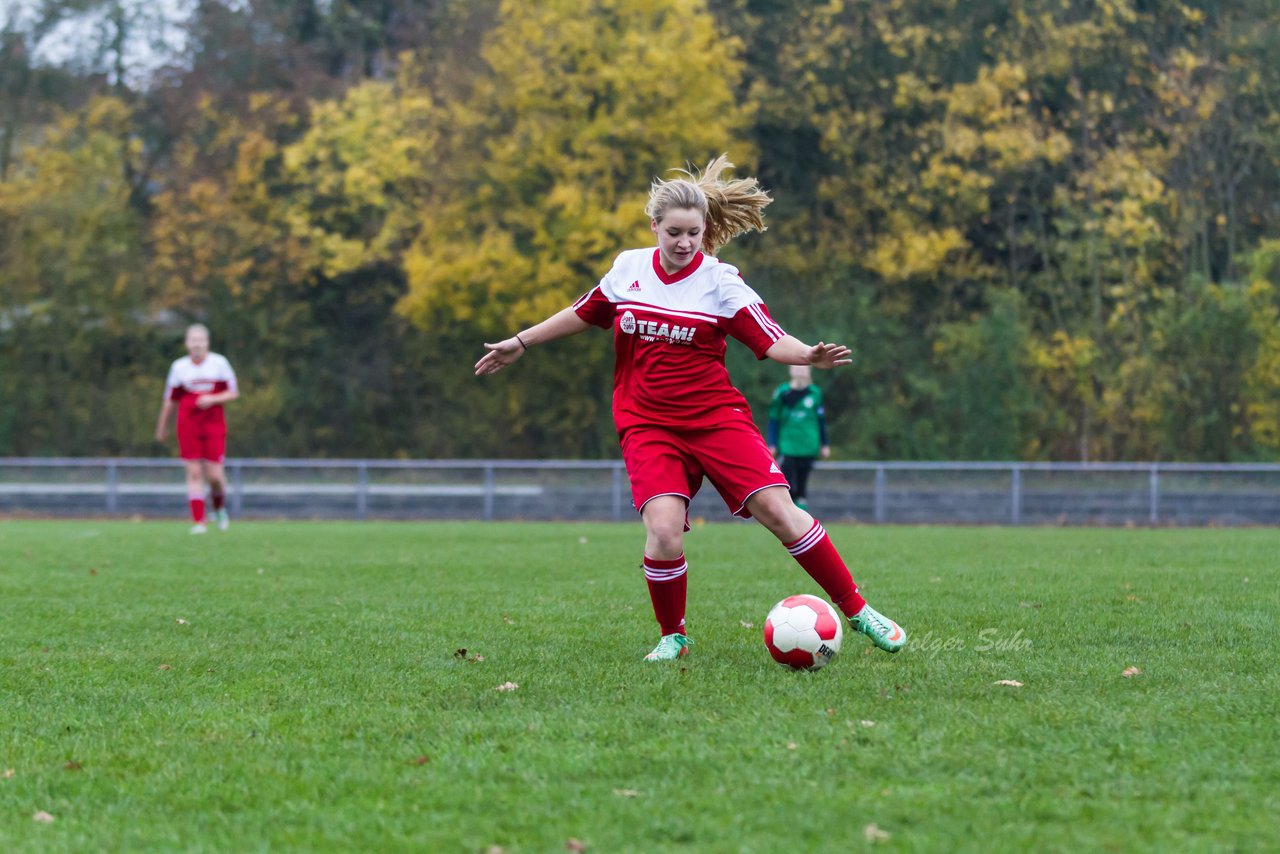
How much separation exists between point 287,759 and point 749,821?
1.49 metres

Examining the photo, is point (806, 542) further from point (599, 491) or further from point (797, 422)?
point (599, 491)

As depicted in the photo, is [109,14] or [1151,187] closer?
[1151,187]

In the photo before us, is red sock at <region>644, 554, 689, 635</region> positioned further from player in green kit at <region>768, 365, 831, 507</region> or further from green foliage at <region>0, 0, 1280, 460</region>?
green foliage at <region>0, 0, 1280, 460</region>

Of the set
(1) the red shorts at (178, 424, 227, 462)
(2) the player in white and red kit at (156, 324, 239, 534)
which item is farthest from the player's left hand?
(1) the red shorts at (178, 424, 227, 462)

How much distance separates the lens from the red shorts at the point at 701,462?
6.02 meters

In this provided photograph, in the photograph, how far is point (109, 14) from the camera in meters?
32.2

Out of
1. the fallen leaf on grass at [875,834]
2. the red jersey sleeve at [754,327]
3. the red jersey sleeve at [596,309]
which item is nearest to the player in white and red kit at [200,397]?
the red jersey sleeve at [596,309]

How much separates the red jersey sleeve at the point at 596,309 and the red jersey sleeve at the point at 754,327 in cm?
57

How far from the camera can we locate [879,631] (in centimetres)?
599

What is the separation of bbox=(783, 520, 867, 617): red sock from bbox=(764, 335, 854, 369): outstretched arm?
75cm

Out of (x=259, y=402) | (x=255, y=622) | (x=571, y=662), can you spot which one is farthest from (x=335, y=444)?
(x=571, y=662)

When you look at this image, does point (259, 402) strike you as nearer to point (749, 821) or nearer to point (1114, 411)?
point (1114, 411)

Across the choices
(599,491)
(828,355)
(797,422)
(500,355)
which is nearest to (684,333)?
(828,355)

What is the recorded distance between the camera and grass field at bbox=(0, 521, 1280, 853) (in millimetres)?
3439
